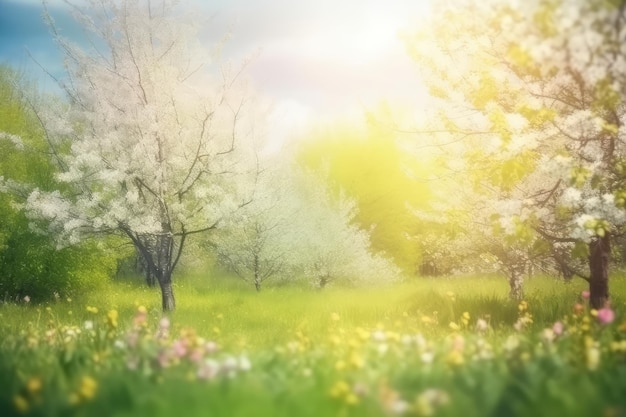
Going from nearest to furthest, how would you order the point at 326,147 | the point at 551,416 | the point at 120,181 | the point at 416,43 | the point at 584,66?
the point at 551,416
the point at 584,66
the point at 416,43
the point at 120,181
the point at 326,147

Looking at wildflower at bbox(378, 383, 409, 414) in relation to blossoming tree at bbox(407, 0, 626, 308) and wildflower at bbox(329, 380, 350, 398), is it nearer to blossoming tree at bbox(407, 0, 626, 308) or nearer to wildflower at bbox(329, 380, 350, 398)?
wildflower at bbox(329, 380, 350, 398)

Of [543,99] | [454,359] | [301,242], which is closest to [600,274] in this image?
[543,99]

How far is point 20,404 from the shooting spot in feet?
7.31

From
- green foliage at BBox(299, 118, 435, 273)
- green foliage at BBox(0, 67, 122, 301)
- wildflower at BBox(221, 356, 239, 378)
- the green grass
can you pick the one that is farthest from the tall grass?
green foliage at BBox(299, 118, 435, 273)

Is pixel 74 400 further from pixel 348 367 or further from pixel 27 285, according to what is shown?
pixel 27 285

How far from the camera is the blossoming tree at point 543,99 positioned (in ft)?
11.3

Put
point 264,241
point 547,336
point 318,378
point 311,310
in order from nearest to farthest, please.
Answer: point 318,378
point 547,336
point 311,310
point 264,241

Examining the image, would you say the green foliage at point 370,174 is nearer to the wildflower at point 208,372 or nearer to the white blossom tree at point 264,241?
the white blossom tree at point 264,241

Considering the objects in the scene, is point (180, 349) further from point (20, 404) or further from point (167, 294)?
point (167, 294)

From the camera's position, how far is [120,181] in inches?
315

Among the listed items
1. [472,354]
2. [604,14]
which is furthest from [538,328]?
[604,14]

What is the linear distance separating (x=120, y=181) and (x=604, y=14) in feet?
21.9

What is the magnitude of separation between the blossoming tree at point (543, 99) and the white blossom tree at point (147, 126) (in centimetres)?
336

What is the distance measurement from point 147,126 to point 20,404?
6.21 metres
